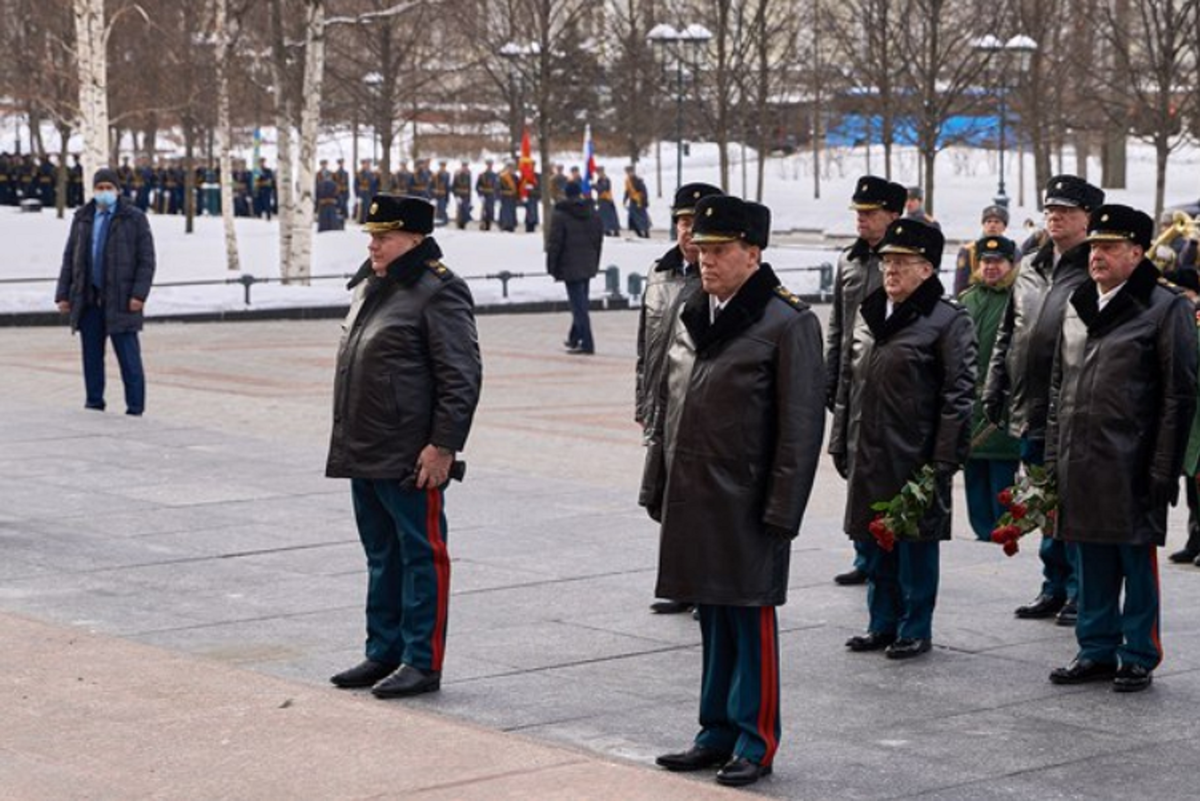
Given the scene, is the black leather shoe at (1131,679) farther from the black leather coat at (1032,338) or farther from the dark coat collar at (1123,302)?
the black leather coat at (1032,338)

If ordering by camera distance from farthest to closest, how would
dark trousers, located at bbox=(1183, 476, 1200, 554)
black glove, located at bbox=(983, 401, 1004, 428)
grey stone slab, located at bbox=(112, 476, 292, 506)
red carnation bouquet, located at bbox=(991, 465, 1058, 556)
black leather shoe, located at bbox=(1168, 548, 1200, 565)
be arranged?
grey stone slab, located at bbox=(112, 476, 292, 506) < black leather shoe, located at bbox=(1168, 548, 1200, 565) < dark trousers, located at bbox=(1183, 476, 1200, 554) < black glove, located at bbox=(983, 401, 1004, 428) < red carnation bouquet, located at bbox=(991, 465, 1058, 556)

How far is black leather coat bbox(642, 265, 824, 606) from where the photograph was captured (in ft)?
25.0

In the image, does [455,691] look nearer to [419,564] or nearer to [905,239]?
[419,564]

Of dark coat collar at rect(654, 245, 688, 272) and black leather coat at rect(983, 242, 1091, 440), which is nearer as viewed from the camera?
black leather coat at rect(983, 242, 1091, 440)

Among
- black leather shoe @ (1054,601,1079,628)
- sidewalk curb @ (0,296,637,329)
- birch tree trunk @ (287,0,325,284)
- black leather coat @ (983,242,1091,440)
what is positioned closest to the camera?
black leather coat @ (983,242,1091,440)

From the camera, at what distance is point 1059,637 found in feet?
33.7

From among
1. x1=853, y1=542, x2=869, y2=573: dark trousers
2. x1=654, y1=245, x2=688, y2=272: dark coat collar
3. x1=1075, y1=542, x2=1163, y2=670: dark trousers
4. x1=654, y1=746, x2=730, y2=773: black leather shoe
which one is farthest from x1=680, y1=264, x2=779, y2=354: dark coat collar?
x1=654, y1=245, x2=688, y2=272: dark coat collar

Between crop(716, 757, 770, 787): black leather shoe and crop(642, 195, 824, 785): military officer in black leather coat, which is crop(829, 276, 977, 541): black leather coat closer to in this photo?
crop(642, 195, 824, 785): military officer in black leather coat

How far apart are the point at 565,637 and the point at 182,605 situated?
1834 millimetres

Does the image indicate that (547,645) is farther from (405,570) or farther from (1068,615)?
(1068,615)

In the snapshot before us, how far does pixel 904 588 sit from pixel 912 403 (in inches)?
29.6

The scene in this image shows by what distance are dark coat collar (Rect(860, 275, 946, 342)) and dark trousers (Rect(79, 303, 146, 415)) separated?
969cm

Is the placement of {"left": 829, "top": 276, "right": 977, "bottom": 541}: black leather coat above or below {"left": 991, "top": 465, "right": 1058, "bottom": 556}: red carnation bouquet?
above

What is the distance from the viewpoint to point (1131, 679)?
9.15 metres
